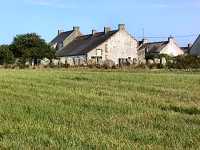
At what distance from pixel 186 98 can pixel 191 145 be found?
8.84 m

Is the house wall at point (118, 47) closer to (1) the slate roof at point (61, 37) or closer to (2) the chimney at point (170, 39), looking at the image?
(2) the chimney at point (170, 39)

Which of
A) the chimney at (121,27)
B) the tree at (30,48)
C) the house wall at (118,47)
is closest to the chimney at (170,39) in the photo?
the house wall at (118,47)

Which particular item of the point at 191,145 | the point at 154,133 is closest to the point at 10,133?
the point at 154,133

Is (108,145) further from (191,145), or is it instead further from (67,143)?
(191,145)

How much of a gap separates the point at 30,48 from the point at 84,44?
17275 mm

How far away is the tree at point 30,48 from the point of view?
87.8 meters

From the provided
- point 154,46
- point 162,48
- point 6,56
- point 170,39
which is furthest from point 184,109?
point 154,46

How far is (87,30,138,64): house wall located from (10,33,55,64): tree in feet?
32.7

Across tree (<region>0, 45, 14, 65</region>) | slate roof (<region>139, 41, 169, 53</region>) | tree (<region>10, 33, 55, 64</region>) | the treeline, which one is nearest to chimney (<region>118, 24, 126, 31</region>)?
the treeline

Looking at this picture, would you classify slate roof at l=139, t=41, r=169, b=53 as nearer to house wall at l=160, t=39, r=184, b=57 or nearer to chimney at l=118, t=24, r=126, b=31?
house wall at l=160, t=39, r=184, b=57

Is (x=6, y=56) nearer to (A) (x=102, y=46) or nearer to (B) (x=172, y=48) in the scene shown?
(A) (x=102, y=46)

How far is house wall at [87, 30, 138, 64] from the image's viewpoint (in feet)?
323

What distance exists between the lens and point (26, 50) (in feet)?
289

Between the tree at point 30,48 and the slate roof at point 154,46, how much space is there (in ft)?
105
